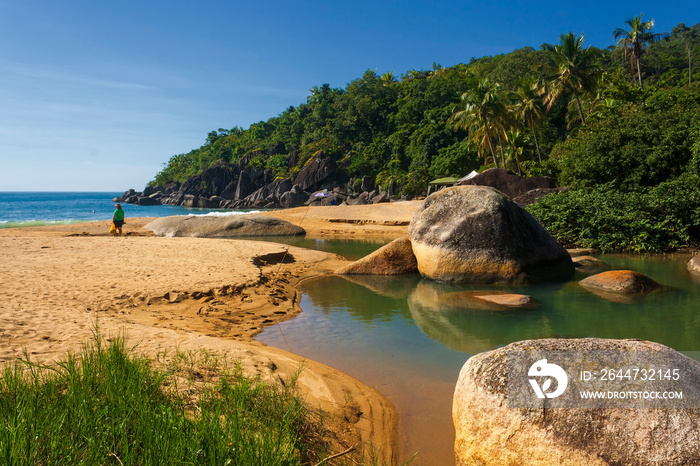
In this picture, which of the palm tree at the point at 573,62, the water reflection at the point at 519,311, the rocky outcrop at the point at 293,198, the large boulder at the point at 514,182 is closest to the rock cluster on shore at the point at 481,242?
the water reflection at the point at 519,311

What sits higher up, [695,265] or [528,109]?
[528,109]

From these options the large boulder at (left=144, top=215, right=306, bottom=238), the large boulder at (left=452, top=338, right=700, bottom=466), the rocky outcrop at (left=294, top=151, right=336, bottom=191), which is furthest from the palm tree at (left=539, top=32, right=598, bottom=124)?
the rocky outcrop at (left=294, top=151, right=336, bottom=191)

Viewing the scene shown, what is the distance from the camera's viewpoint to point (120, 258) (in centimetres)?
1238

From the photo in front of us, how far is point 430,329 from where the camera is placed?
8.06 m

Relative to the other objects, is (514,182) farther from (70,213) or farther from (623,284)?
(70,213)

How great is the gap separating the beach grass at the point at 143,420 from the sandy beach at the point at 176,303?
704 mm

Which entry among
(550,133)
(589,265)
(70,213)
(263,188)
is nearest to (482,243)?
(589,265)

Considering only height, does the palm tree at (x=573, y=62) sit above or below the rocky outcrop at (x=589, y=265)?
above

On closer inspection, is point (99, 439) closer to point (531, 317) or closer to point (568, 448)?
point (568, 448)

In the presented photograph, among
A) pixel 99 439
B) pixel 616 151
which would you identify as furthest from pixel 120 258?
pixel 616 151

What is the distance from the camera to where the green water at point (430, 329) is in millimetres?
5156

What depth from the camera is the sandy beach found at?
5.01 meters

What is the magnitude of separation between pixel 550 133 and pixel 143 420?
51.0 m

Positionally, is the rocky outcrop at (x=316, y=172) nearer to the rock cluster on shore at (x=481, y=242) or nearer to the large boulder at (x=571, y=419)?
the rock cluster on shore at (x=481, y=242)
